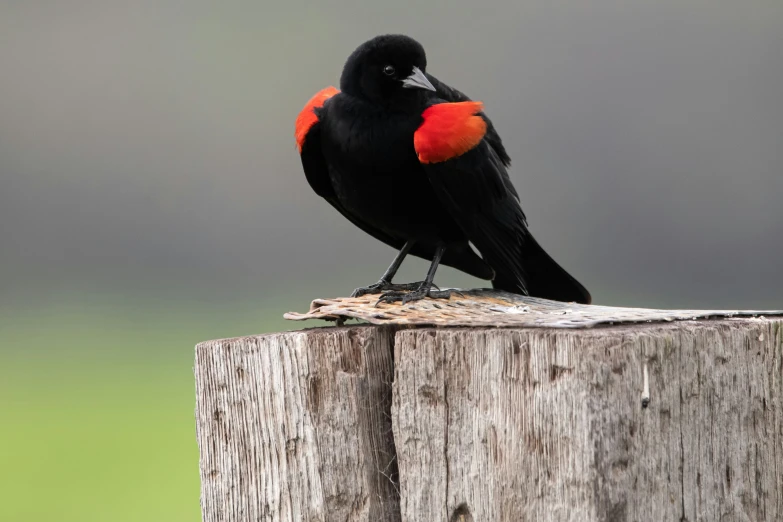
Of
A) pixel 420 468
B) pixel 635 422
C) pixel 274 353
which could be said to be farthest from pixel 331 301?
pixel 635 422

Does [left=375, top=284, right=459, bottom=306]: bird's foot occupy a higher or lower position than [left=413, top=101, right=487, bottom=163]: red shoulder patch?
lower

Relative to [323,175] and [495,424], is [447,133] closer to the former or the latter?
[323,175]

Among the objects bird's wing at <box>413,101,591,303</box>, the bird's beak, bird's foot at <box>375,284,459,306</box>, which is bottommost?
bird's foot at <box>375,284,459,306</box>

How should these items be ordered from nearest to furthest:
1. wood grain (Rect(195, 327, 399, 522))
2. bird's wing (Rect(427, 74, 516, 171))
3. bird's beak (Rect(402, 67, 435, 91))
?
1. wood grain (Rect(195, 327, 399, 522))
2. bird's beak (Rect(402, 67, 435, 91))
3. bird's wing (Rect(427, 74, 516, 171))

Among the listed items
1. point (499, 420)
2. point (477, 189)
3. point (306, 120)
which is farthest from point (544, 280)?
point (499, 420)

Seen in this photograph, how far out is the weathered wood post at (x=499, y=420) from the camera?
174 cm

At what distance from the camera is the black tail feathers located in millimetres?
3172

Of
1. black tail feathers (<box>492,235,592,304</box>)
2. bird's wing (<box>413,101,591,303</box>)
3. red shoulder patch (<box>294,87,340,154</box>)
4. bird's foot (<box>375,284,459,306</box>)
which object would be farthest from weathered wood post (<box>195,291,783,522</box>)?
red shoulder patch (<box>294,87,340,154</box>)

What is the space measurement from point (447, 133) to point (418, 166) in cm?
22

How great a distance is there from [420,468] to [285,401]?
372mm

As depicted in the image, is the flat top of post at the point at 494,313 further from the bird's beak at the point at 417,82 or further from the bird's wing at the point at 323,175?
the bird's beak at the point at 417,82

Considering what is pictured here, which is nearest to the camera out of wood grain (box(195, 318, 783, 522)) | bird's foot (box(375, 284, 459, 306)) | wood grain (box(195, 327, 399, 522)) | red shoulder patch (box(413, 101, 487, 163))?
wood grain (box(195, 318, 783, 522))

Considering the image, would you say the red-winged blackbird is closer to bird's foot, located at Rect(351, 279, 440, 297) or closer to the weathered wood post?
bird's foot, located at Rect(351, 279, 440, 297)

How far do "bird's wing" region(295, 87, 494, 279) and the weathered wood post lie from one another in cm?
135
